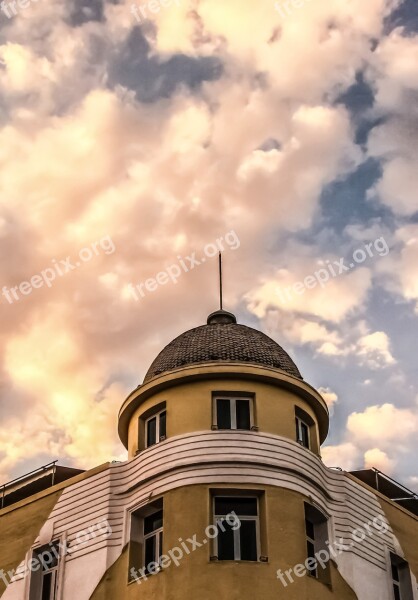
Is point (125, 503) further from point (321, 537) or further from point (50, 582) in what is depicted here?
point (321, 537)

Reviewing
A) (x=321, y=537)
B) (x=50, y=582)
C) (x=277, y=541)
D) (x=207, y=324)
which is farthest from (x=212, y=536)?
(x=207, y=324)

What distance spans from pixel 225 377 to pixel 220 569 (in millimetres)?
6804

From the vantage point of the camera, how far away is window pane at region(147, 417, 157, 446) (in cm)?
3325

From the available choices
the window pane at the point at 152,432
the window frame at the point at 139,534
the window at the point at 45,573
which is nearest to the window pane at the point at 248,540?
the window frame at the point at 139,534

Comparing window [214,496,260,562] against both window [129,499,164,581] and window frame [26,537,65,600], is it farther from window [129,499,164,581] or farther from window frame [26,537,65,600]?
window frame [26,537,65,600]

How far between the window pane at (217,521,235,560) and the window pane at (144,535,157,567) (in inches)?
96.2

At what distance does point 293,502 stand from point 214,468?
274 cm

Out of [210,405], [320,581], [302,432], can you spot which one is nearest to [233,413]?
[210,405]

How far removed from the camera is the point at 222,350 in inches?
1339

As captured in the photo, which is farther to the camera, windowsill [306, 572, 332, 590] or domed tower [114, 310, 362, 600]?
windowsill [306, 572, 332, 590]

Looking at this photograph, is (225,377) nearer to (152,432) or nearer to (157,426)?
(157,426)

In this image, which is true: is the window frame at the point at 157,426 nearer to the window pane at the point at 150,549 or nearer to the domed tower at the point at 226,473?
the domed tower at the point at 226,473

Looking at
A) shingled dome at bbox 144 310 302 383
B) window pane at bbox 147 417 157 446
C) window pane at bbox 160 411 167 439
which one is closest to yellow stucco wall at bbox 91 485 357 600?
window pane at bbox 160 411 167 439

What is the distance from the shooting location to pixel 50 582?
32844mm
